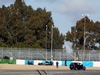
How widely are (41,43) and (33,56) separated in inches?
930

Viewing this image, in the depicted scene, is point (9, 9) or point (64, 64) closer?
point (64, 64)

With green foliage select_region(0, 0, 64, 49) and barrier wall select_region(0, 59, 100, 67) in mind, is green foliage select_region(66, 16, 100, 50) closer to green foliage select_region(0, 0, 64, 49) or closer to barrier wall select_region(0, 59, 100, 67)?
green foliage select_region(0, 0, 64, 49)

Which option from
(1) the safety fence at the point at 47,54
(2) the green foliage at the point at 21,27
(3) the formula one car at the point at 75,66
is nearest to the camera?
(3) the formula one car at the point at 75,66

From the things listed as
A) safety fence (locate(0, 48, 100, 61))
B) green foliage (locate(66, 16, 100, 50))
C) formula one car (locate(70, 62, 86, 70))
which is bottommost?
formula one car (locate(70, 62, 86, 70))

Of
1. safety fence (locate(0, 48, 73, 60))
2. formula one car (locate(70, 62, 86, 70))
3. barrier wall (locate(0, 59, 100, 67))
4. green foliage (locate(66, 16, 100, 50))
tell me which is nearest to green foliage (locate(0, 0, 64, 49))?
green foliage (locate(66, 16, 100, 50))

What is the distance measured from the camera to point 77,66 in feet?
205

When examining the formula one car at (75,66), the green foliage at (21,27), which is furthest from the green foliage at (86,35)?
the formula one car at (75,66)

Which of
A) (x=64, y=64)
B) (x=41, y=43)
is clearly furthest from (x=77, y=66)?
(x=41, y=43)

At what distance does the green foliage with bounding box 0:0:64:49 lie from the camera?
4235 inches

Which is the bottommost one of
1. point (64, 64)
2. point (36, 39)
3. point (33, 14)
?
point (64, 64)

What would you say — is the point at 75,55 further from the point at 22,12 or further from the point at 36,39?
the point at 22,12

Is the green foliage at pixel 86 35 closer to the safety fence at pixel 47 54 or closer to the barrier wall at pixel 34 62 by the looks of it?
the safety fence at pixel 47 54

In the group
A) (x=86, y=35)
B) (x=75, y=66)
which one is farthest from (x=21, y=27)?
(x=75, y=66)

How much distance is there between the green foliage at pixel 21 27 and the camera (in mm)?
107562
